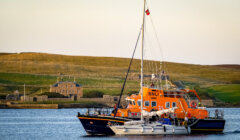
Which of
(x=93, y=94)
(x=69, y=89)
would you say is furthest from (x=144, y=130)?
(x=69, y=89)

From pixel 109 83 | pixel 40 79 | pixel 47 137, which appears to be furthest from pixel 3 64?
pixel 47 137

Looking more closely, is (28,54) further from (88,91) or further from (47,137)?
(47,137)

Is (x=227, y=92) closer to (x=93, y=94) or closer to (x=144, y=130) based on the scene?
(x=93, y=94)

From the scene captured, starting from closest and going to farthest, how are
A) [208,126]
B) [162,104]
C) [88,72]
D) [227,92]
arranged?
[162,104] < [208,126] < [227,92] < [88,72]

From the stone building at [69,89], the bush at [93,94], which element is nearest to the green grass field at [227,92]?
the bush at [93,94]

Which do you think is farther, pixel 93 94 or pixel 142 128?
Result: pixel 93 94

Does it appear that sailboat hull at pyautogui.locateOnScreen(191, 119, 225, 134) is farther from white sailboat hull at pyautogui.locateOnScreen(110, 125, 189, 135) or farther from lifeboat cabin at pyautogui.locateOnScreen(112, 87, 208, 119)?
white sailboat hull at pyautogui.locateOnScreen(110, 125, 189, 135)

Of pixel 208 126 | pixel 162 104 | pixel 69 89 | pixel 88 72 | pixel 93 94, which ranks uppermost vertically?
pixel 88 72

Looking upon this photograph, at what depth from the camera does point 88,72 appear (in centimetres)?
16312

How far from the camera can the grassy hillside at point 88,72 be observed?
140250mm

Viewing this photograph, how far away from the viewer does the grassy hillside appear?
460 feet

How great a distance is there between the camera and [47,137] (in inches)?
1718

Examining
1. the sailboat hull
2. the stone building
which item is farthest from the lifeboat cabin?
the stone building

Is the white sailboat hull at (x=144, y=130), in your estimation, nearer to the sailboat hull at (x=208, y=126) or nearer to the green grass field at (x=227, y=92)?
the sailboat hull at (x=208, y=126)
